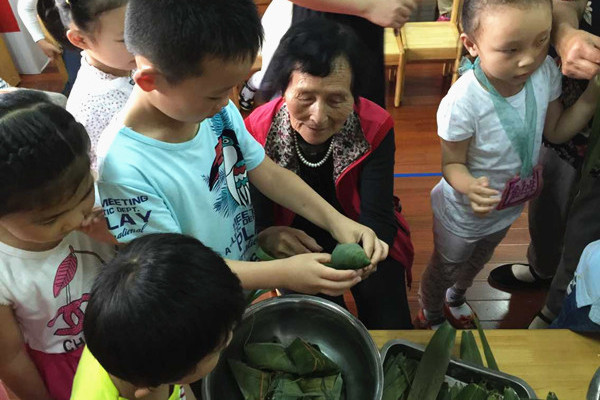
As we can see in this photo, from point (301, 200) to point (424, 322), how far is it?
0.95 metres

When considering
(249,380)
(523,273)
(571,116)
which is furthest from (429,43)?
(249,380)

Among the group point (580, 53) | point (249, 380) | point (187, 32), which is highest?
point (187, 32)

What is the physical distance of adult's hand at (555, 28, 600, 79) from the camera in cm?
119

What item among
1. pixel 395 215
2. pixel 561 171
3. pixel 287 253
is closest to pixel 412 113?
pixel 561 171

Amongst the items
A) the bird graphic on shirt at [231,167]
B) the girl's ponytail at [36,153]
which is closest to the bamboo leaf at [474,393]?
the bird graphic on shirt at [231,167]

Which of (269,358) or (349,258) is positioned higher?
(349,258)

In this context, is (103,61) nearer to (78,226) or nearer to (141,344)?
(78,226)

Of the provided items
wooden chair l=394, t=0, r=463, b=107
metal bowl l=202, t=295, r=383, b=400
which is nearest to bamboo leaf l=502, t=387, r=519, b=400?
metal bowl l=202, t=295, r=383, b=400

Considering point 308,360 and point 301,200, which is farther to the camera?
point 301,200

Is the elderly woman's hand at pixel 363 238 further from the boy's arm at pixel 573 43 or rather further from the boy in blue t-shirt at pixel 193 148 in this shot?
the boy's arm at pixel 573 43

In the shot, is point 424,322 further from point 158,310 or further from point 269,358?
point 158,310

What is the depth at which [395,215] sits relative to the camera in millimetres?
1514

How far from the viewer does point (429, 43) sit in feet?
10.4

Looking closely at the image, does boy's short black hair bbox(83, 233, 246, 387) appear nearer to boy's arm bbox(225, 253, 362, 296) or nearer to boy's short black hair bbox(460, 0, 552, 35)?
boy's arm bbox(225, 253, 362, 296)
